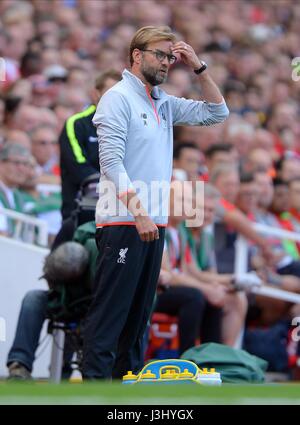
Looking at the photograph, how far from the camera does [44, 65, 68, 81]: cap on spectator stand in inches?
494

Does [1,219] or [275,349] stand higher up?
[1,219]

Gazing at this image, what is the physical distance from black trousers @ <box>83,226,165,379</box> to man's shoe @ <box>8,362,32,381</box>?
98cm

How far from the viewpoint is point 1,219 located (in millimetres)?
9023

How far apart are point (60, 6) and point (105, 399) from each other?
35.7 ft

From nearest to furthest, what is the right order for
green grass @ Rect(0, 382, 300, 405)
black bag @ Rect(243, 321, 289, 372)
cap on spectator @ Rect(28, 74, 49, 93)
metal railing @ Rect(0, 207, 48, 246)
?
green grass @ Rect(0, 382, 300, 405) < metal railing @ Rect(0, 207, 48, 246) < black bag @ Rect(243, 321, 289, 372) < cap on spectator @ Rect(28, 74, 49, 93)

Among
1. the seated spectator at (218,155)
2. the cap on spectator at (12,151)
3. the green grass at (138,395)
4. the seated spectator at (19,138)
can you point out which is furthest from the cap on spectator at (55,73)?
the green grass at (138,395)

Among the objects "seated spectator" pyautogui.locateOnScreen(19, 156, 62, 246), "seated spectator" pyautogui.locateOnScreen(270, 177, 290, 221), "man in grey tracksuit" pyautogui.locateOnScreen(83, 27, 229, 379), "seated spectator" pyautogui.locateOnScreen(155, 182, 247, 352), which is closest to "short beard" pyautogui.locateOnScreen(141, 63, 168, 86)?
"man in grey tracksuit" pyautogui.locateOnScreen(83, 27, 229, 379)

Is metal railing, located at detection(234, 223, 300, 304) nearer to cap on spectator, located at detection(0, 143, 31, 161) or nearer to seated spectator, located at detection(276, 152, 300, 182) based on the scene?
seated spectator, located at detection(276, 152, 300, 182)

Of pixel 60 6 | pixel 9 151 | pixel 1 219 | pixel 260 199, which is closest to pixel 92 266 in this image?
pixel 1 219

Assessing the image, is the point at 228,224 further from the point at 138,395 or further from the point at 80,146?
the point at 138,395
